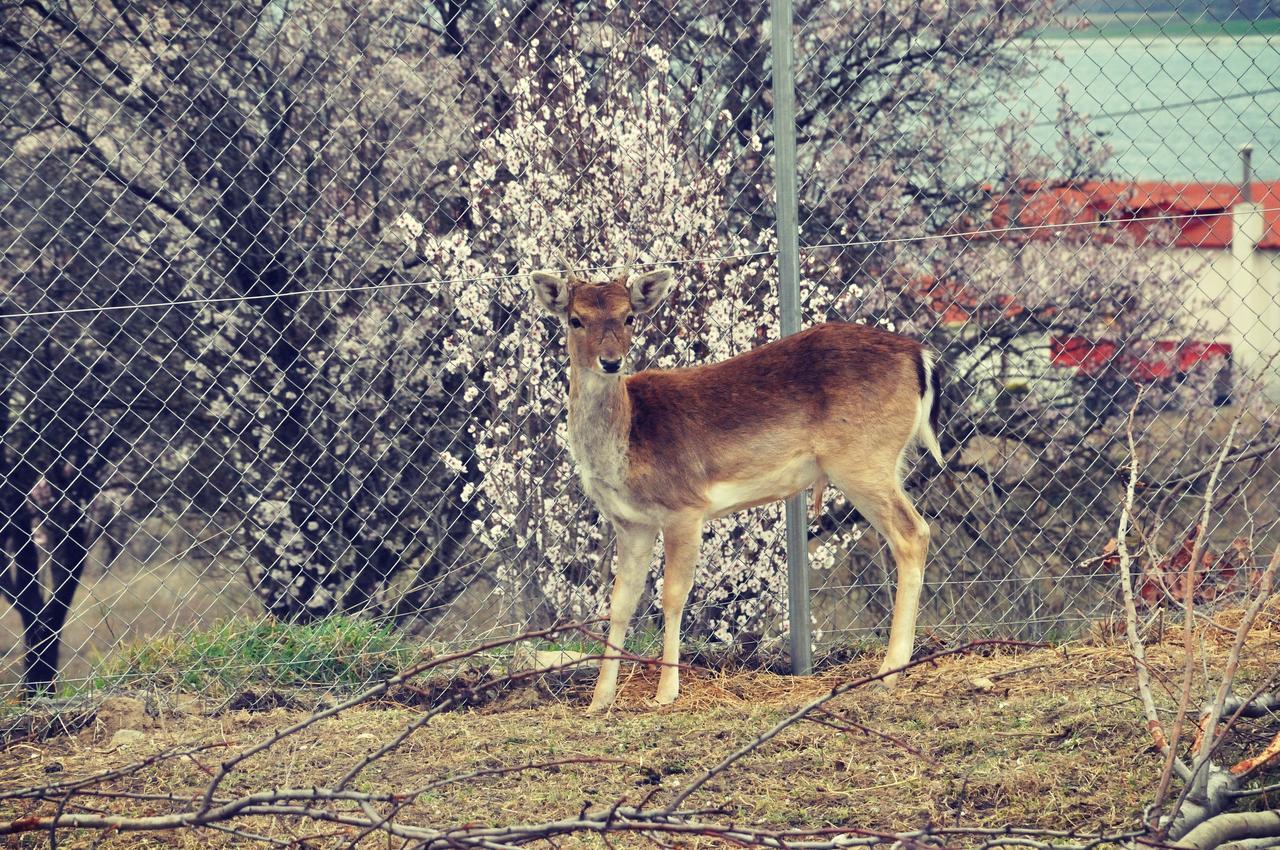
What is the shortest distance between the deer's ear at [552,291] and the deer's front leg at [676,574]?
0.92m

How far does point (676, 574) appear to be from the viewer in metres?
5.26

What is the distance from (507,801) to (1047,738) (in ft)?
5.29

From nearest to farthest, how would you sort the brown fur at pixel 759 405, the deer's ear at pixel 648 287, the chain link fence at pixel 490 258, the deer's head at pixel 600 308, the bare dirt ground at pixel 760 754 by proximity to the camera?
1. the bare dirt ground at pixel 760 754
2. the deer's head at pixel 600 308
3. the deer's ear at pixel 648 287
4. the brown fur at pixel 759 405
5. the chain link fence at pixel 490 258

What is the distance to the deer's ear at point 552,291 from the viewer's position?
499 centimetres

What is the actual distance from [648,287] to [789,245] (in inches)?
26.0

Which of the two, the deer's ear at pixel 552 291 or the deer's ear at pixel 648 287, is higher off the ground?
the deer's ear at pixel 648 287

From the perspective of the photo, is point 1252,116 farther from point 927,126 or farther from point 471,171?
point 471,171

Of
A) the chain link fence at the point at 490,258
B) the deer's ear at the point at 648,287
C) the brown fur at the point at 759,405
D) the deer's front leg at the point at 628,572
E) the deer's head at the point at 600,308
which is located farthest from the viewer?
the chain link fence at the point at 490,258

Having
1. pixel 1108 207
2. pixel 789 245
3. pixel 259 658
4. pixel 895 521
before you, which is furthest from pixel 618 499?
pixel 1108 207

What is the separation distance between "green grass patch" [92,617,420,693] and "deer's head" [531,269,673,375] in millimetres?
1469

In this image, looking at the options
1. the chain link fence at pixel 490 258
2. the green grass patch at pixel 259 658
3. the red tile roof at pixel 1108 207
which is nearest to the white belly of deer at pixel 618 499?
the green grass patch at pixel 259 658

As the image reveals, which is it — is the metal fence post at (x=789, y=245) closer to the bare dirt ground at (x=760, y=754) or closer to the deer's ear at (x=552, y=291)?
the bare dirt ground at (x=760, y=754)

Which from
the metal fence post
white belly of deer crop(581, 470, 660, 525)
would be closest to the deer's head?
white belly of deer crop(581, 470, 660, 525)

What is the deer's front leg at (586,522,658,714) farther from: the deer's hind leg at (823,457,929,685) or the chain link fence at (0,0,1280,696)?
the chain link fence at (0,0,1280,696)
